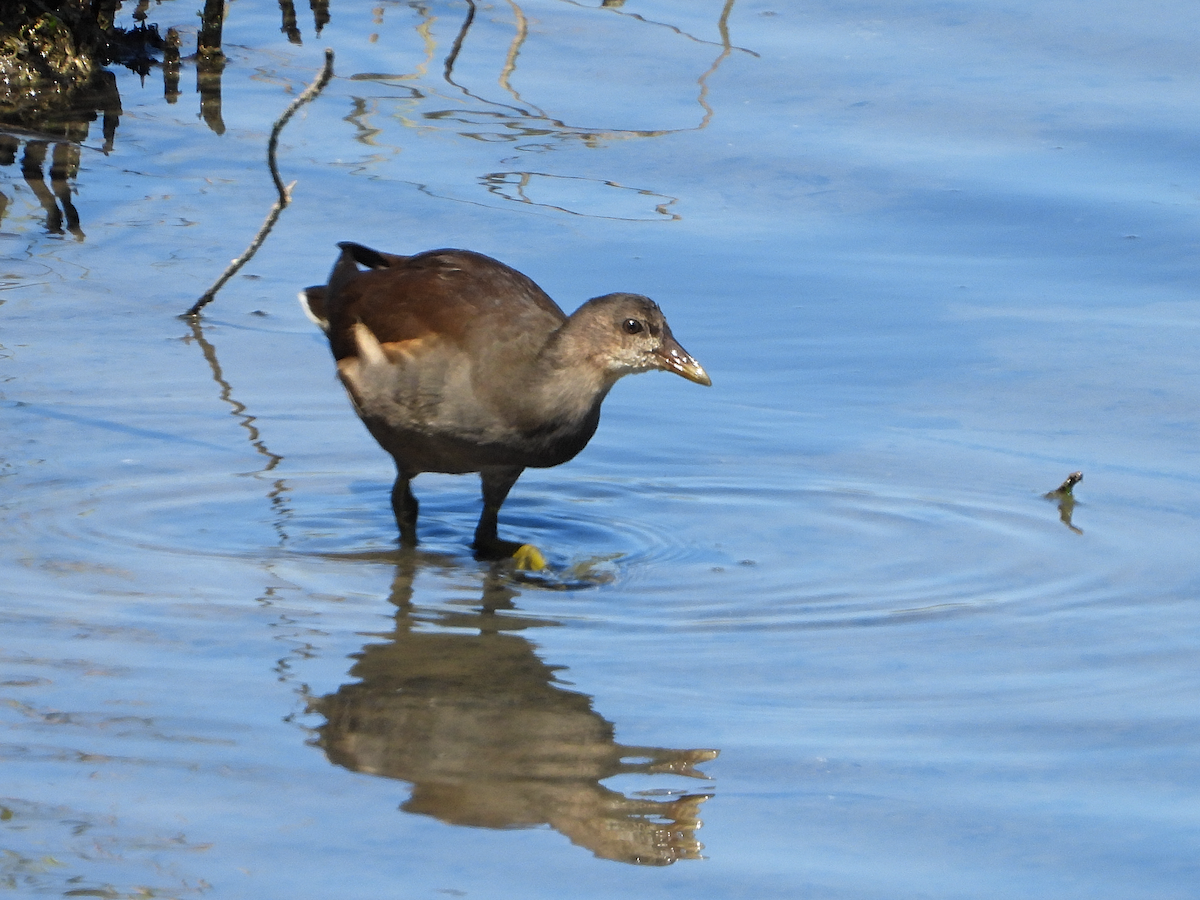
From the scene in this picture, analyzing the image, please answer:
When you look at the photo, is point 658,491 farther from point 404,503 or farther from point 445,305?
point 445,305

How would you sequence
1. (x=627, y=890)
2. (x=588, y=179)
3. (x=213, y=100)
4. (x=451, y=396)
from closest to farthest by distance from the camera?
(x=627, y=890), (x=451, y=396), (x=588, y=179), (x=213, y=100)

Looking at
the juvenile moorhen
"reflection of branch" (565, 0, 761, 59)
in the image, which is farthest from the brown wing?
"reflection of branch" (565, 0, 761, 59)

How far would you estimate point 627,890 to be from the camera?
3566mm

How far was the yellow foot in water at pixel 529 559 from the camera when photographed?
5.53 meters

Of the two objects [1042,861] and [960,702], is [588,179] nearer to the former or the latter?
[960,702]

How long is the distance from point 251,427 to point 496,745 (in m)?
2.57

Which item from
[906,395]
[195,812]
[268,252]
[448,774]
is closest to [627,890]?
[448,774]

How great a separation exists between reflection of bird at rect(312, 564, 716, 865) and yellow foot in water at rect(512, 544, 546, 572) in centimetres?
51

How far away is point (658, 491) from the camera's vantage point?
6.18 meters

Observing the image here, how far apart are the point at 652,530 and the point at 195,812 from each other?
2372mm

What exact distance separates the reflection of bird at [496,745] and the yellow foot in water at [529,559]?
515 millimetres

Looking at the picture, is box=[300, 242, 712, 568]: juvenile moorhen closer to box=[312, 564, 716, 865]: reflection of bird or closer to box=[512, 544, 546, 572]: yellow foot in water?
box=[512, 544, 546, 572]: yellow foot in water

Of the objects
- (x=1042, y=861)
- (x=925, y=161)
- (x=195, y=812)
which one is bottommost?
(x=195, y=812)

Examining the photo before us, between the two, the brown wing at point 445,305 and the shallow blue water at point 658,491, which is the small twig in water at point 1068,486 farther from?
the brown wing at point 445,305
